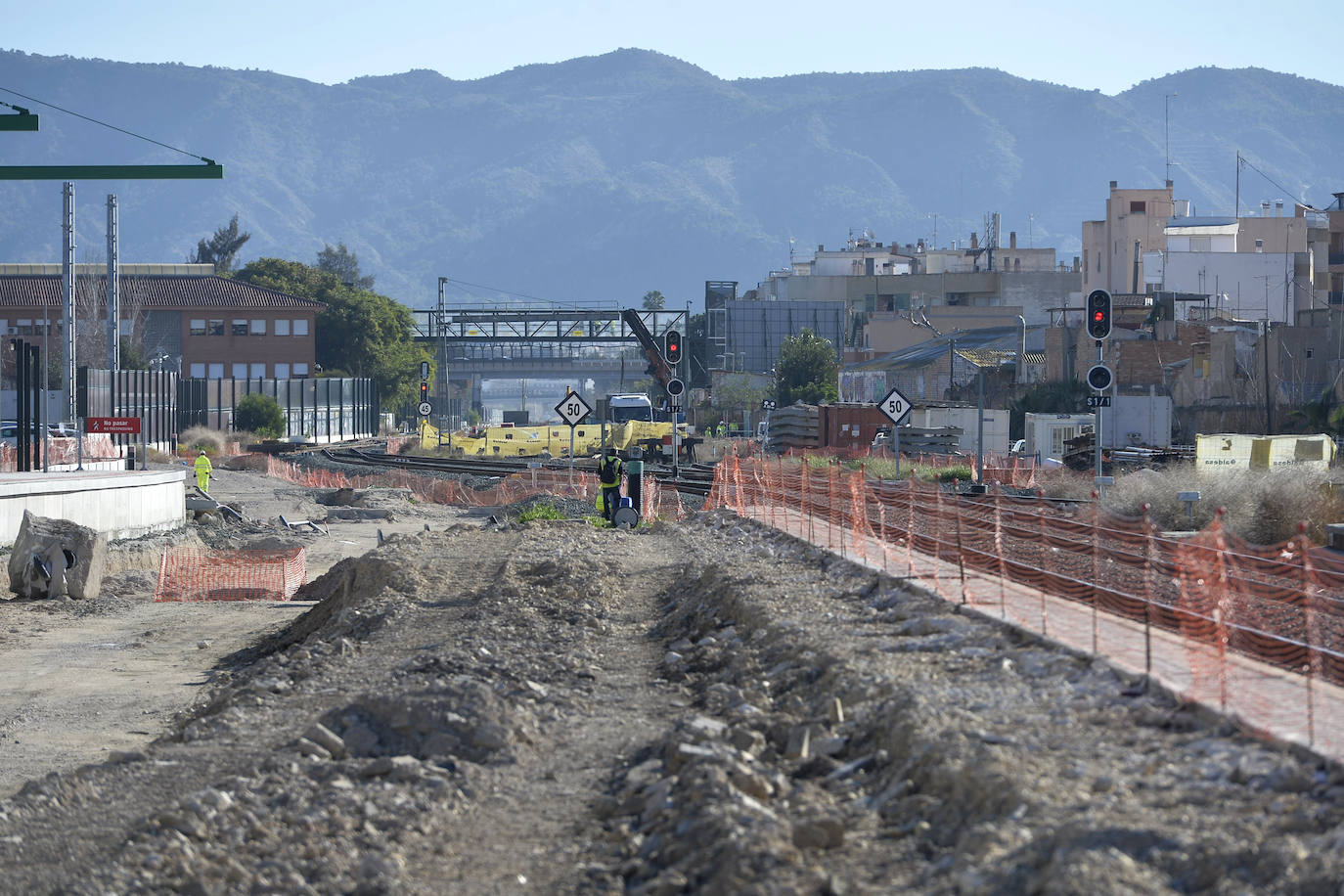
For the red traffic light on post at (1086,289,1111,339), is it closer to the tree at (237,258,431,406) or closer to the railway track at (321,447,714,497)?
the railway track at (321,447,714,497)

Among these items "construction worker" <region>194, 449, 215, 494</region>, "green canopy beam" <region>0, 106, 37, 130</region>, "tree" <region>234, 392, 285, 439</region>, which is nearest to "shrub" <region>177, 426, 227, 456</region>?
"tree" <region>234, 392, 285, 439</region>

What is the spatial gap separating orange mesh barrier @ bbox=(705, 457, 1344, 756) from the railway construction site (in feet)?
0.25

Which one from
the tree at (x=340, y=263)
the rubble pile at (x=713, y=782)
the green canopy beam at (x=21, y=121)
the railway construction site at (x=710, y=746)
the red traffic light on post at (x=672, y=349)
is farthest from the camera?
the tree at (x=340, y=263)

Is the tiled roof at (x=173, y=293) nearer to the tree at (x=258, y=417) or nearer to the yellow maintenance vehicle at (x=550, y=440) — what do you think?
the tree at (x=258, y=417)

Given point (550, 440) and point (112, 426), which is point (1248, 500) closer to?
point (112, 426)

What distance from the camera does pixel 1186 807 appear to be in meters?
6.91

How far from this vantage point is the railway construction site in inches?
274

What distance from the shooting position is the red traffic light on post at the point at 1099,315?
2456 cm

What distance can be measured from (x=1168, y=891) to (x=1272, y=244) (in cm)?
9722

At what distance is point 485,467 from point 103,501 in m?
Result: 26.3

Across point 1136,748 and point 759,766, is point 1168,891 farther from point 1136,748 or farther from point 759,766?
point 759,766

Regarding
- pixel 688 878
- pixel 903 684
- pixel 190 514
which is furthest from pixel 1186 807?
pixel 190 514

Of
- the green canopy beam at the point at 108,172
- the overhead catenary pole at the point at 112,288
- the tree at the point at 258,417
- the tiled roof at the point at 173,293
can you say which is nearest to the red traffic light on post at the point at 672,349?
the green canopy beam at the point at 108,172

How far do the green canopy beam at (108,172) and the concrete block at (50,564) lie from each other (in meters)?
9.63
